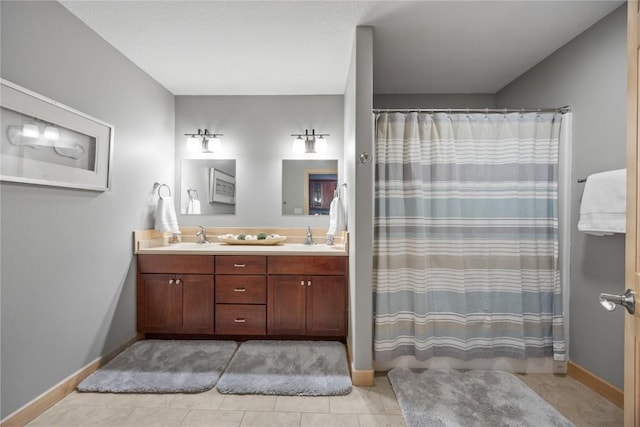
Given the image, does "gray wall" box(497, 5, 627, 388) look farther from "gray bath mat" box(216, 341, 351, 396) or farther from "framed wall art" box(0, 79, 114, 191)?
"framed wall art" box(0, 79, 114, 191)

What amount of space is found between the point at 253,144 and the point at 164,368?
2213 millimetres

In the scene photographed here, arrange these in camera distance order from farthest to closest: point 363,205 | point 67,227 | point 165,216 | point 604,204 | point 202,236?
point 202,236 → point 165,216 → point 363,205 → point 67,227 → point 604,204

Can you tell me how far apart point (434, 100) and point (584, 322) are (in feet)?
7.73

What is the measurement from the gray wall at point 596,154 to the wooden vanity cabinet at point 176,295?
9.31 feet

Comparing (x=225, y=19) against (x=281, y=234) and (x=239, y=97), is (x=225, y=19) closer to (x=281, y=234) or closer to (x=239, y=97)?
(x=239, y=97)

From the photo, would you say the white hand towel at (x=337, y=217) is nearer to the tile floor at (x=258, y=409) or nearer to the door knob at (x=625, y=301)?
the tile floor at (x=258, y=409)

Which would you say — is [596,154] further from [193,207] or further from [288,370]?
[193,207]

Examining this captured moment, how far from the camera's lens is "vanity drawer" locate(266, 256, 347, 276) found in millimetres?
2463

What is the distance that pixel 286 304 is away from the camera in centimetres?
247

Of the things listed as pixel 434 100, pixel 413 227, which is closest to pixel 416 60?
pixel 434 100

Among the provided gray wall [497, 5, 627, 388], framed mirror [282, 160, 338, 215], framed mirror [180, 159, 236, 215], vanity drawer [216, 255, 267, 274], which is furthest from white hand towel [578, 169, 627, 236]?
framed mirror [180, 159, 236, 215]

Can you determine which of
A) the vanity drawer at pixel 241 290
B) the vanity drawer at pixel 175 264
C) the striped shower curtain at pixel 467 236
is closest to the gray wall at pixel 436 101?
the striped shower curtain at pixel 467 236

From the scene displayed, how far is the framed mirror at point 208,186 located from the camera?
3139mm

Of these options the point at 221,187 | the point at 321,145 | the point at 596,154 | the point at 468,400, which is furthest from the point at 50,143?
the point at 596,154
